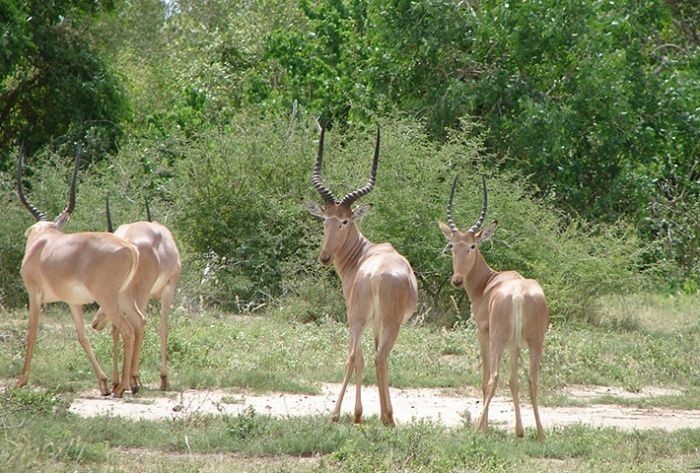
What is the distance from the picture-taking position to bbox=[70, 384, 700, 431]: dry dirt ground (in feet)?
34.4

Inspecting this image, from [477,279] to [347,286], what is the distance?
1.14 metres

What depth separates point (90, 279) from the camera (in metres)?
11.3

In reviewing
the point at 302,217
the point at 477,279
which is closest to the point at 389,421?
the point at 477,279

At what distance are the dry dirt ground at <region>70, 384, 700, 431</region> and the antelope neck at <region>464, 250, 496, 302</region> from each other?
1.03 metres

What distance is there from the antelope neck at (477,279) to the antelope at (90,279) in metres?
3.01

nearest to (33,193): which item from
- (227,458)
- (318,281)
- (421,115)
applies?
(318,281)

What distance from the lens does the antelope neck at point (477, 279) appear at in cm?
1103

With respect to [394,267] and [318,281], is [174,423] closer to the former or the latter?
[394,267]

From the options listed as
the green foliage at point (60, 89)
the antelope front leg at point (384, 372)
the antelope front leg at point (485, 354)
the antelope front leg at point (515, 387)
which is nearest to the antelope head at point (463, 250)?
the antelope front leg at point (485, 354)

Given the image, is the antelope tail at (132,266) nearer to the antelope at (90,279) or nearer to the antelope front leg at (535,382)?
the antelope at (90,279)

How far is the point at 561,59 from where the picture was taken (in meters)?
19.9

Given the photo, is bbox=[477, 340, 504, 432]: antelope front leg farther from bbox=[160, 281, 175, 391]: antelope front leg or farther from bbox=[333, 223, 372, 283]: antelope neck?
bbox=[160, 281, 175, 391]: antelope front leg

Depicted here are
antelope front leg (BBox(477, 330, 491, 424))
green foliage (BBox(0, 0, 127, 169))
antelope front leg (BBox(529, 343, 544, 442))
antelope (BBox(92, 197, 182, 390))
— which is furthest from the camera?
green foliage (BBox(0, 0, 127, 169))

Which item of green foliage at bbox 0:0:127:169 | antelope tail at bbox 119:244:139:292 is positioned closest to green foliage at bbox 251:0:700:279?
green foliage at bbox 0:0:127:169
